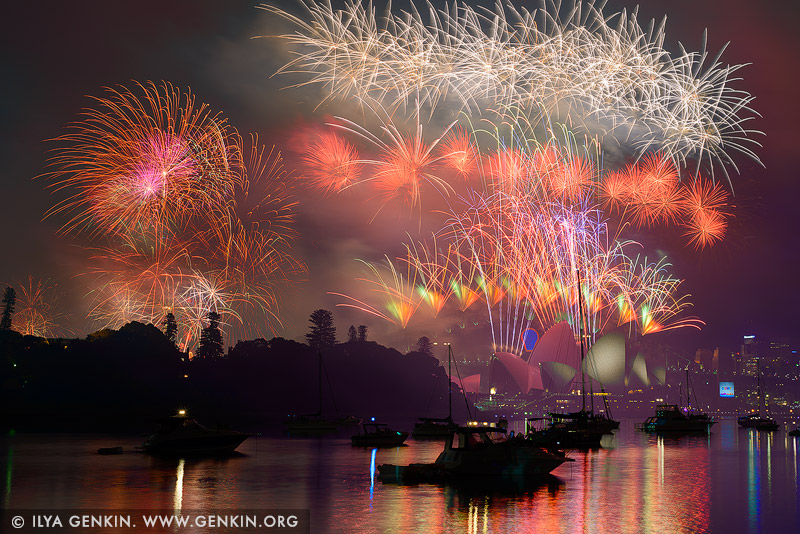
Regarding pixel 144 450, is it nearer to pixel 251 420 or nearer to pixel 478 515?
pixel 478 515

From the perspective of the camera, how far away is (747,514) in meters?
35.3

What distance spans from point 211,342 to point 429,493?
161m

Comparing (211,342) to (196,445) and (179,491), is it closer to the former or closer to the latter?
(196,445)

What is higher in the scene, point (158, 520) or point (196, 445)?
point (158, 520)

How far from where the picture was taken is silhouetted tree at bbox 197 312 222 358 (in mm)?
190375

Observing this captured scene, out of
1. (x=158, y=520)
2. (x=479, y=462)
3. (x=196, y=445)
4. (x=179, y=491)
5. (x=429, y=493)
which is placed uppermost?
(x=479, y=462)

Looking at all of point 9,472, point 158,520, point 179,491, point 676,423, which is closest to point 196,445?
point 9,472

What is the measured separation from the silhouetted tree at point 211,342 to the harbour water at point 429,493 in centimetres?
12434

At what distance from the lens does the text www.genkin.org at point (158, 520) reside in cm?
2906

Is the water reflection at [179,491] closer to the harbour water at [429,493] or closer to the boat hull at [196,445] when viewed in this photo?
the harbour water at [429,493]

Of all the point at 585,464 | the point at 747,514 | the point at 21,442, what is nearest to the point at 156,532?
the point at 747,514

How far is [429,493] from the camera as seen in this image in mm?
39250

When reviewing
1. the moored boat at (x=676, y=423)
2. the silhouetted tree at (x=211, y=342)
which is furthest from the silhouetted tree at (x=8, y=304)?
the moored boat at (x=676, y=423)

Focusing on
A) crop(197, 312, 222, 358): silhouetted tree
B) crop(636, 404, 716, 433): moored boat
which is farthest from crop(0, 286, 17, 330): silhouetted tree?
crop(636, 404, 716, 433): moored boat
